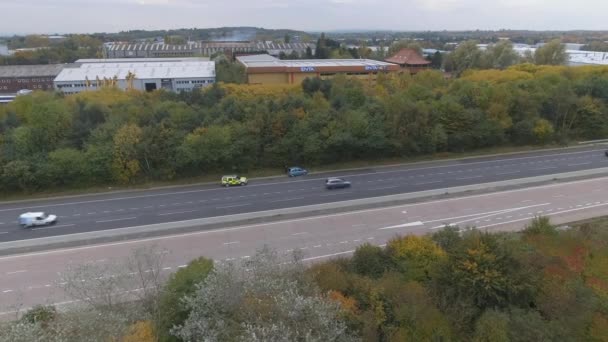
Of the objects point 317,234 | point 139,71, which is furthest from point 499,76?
point 139,71

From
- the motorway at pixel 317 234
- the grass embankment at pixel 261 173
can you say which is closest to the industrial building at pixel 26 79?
the grass embankment at pixel 261 173

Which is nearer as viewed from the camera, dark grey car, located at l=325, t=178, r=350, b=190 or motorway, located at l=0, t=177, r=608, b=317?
motorway, located at l=0, t=177, r=608, b=317

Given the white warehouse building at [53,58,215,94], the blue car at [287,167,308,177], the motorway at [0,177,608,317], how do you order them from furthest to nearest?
the white warehouse building at [53,58,215,94] → the blue car at [287,167,308,177] → the motorway at [0,177,608,317]

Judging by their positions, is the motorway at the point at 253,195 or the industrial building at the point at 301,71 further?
the industrial building at the point at 301,71

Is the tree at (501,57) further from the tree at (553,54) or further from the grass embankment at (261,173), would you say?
the grass embankment at (261,173)

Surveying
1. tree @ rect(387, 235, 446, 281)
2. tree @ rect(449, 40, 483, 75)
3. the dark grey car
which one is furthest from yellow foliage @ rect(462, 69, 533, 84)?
tree @ rect(387, 235, 446, 281)

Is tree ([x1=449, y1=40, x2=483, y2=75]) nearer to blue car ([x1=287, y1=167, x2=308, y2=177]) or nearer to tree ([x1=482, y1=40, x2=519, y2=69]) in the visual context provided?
tree ([x1=482, y1=40, x2=519, y2=69])
